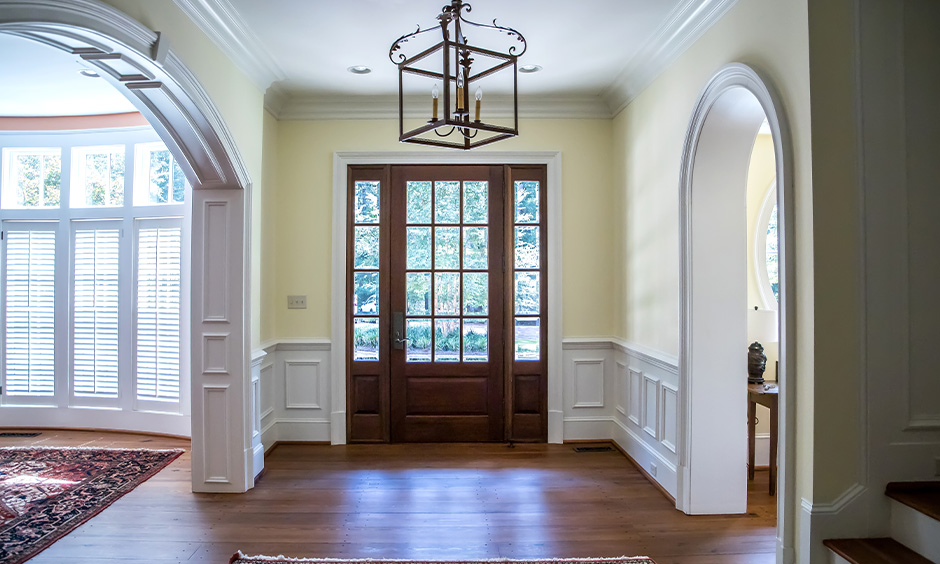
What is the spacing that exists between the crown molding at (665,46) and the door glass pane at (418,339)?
248 cm

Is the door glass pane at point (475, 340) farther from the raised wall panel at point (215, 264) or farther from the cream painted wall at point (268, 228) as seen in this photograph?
the raised wall panel at point (215, 264)

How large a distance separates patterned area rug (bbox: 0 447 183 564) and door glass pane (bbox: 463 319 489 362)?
8.23ft

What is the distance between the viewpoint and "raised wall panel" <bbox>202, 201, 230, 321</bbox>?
12.1 ft

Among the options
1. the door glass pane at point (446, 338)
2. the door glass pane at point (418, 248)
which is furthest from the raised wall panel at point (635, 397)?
the door glass pane at point (418, 248)

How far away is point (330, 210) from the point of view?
4793 millimetres

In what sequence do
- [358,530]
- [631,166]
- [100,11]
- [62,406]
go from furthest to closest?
[62,406]
[631,166]
[358,530]
[100,11]

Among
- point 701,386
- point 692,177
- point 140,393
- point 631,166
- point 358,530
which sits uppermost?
point 631,166

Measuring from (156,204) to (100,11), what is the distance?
3.14 m

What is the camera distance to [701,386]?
10.9 ft

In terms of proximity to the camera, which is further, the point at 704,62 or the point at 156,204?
the point at 156,204

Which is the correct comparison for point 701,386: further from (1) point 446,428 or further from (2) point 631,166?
(1) point 446,428

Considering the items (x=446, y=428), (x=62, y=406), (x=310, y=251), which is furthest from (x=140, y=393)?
(x=446, y=428)

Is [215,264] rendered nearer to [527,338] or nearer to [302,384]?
[302,384]

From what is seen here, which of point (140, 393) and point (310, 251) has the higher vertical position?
point (310, 251)
